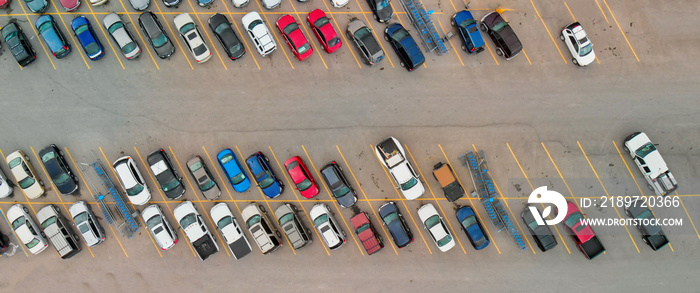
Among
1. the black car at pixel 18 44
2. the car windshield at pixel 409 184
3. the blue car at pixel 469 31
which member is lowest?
the car windshield at pixel 409 184

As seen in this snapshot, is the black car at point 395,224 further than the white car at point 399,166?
Yes

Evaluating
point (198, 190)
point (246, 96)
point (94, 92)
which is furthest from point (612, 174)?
point (94, 92)

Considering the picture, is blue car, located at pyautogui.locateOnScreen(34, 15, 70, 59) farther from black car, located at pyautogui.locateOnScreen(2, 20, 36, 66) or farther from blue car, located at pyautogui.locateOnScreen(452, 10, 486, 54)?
blue car, located at pyautogui.locateOnScreen(452, 10, 486, 54)

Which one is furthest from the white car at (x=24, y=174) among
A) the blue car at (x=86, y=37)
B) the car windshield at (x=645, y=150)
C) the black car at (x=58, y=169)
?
the car windshield at (x=645, y=150)

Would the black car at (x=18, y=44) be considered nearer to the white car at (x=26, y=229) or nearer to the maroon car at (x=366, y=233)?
the white car at (x=26, y=229)

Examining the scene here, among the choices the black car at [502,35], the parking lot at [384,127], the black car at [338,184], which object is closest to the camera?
the black car at [338,184]

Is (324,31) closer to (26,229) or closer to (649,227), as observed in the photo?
(26,229)
